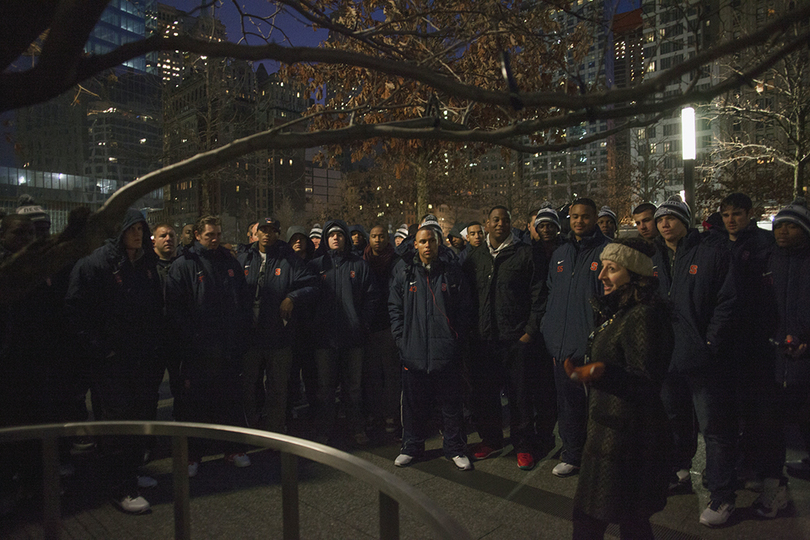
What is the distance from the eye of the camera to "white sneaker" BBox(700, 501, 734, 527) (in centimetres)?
379

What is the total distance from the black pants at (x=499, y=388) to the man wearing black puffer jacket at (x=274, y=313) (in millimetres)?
1921

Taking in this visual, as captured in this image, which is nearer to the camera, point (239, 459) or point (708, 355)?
point (708, 355)

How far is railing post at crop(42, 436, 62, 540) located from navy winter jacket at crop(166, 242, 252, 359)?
2747 millimetres

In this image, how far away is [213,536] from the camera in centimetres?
340

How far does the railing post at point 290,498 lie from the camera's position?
5.78ft

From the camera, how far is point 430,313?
5.12 m

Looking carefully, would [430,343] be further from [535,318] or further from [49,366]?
[49,366]

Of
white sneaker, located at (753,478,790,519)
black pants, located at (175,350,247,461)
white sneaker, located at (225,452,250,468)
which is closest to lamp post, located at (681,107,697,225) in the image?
white sneaker, located at (753,478,790,519)

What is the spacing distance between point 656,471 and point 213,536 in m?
2.68

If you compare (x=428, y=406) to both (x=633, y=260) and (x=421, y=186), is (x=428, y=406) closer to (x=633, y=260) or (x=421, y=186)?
(x=633, y=260)

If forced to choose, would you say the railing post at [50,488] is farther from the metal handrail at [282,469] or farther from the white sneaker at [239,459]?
the white sneaker at [239,459]

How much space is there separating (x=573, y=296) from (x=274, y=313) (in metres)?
2.93

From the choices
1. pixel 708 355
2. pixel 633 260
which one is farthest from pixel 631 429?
pixel 708 355

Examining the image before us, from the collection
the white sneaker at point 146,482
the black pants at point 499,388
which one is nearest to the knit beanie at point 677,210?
the black pants at point 499,388
